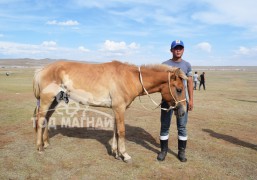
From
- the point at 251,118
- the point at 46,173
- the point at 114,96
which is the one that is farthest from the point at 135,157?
the point at 251,118

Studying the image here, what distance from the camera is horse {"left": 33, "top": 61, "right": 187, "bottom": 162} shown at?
6230 mm

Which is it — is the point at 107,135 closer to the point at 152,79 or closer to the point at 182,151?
the point at 182,151

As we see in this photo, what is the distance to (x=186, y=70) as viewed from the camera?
254 inches

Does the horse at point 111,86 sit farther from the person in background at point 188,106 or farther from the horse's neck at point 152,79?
the person in background at point 188,106

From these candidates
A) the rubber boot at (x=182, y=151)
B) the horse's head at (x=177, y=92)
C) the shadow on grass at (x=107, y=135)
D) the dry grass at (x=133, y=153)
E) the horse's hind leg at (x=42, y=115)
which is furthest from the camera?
the shadow on grass at (x=107, y=135)

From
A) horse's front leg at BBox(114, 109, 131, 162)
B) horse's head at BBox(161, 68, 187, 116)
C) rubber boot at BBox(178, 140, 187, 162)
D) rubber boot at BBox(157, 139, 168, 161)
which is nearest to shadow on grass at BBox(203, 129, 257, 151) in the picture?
rubber boot at BBox(178, 140, 187, 162)

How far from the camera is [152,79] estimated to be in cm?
640

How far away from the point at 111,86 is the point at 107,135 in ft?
9.77

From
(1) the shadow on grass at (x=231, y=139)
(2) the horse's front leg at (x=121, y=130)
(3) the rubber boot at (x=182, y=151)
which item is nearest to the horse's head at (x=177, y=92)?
(3) the rubber boot at (x=182, y=151)

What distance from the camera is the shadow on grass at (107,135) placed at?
791 cm

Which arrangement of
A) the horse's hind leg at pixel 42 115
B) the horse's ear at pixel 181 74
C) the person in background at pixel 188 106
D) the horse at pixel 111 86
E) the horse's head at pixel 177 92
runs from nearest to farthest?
the horse's ear at pixel 181 74
the horse's head at pixel 177 92
the horse at pixel 111 86
the person in background at pixel 188 106
the horse's hind leg at pixel 42 115

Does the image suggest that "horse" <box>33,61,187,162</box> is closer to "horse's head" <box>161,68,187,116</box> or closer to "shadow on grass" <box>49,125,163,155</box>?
"horse's head" <box>161,68,187,116</box>

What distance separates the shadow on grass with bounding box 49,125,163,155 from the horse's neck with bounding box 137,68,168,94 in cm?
209

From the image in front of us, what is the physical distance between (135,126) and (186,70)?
439 cm
